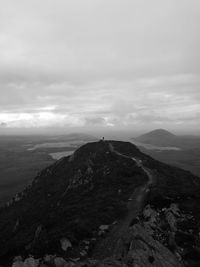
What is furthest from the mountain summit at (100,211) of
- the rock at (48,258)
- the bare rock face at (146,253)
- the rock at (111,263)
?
the rock at (48,258)

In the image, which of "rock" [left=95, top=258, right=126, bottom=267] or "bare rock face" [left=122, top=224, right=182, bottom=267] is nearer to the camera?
"rock" [left=95, top=258, right=126, bottom=267]

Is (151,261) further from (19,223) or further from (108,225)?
(19,223)

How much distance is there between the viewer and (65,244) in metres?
30.3

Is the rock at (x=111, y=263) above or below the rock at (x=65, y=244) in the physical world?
below

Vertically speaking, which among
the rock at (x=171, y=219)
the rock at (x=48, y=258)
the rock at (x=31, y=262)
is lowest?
the rock at (x=31, y=262)

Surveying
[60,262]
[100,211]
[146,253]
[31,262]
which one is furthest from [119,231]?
[31,262]

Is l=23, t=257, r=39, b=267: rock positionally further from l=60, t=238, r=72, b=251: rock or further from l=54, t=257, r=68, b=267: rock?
l=60, t=238, r=72, b=251: rock

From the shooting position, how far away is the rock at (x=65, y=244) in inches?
1176

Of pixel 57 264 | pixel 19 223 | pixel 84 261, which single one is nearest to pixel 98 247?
pixel 84 261

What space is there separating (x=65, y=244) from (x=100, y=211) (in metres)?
12.0

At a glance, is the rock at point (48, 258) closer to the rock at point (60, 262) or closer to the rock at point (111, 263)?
the rock at point (60, 262)

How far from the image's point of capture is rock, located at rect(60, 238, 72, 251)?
29875 mm

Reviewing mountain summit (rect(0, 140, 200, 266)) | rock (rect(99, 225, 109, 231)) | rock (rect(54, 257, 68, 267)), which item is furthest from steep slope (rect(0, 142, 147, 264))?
rock (rect(54, 257, 68, 267))

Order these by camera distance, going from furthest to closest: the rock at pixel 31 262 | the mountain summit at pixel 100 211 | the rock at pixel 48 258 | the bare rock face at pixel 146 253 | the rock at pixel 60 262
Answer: the mountain summit at pixel 100 211 < the rock at pixel 48 258 < the rock at pixel 31 262 < the bare rock face at pixel 146 253 < the rock at pixel 60 262
